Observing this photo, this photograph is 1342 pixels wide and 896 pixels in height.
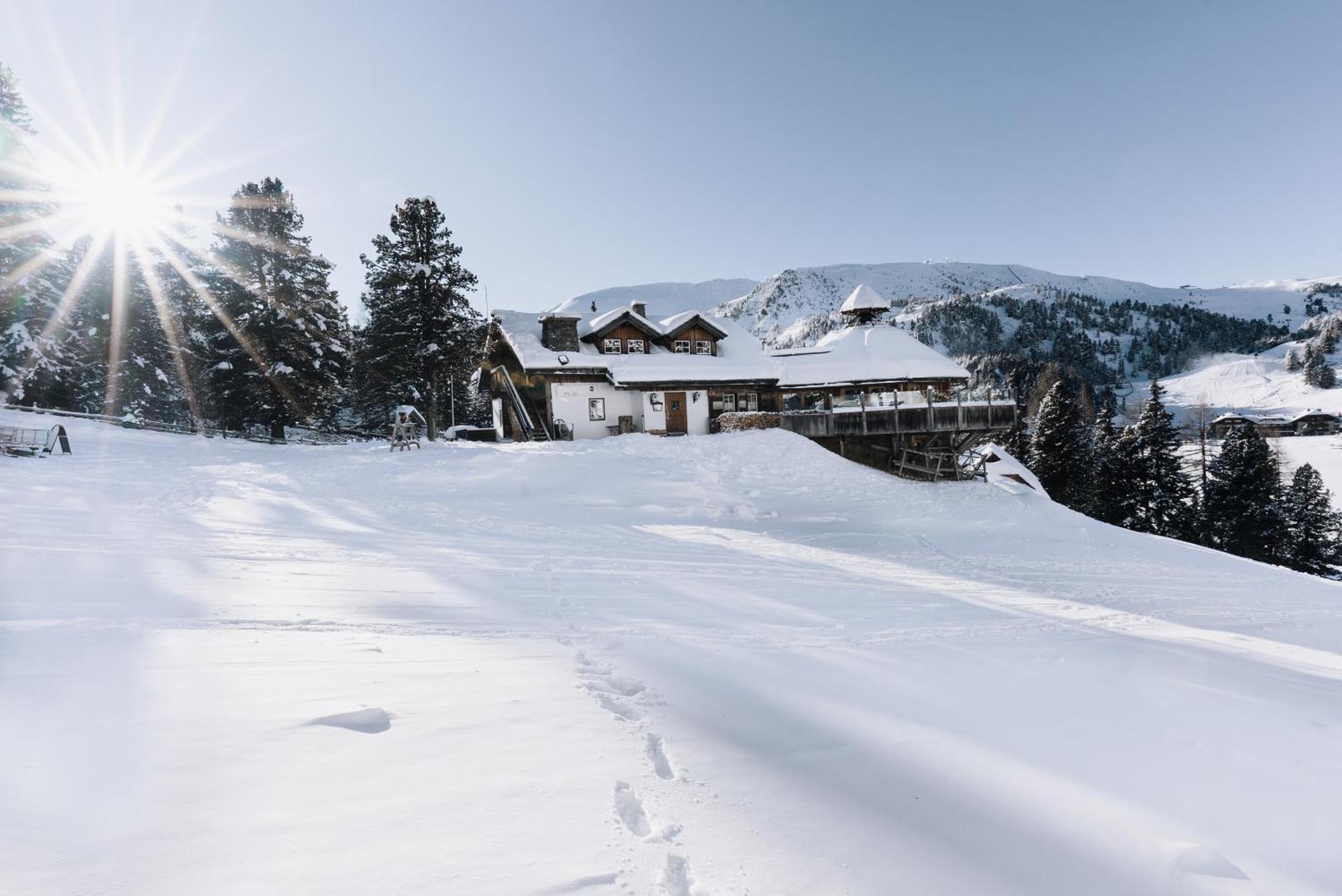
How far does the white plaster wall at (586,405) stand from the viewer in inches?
1097

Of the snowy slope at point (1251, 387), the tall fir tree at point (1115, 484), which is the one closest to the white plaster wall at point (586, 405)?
the tall fir tree at point (1115, 484)

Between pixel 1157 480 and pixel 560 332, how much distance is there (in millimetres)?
39679

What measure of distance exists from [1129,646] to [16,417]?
3844cm

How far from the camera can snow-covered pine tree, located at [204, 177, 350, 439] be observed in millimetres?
31031

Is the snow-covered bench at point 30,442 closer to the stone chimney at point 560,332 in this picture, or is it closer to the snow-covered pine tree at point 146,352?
the snow-covered pine tree at point 146,352

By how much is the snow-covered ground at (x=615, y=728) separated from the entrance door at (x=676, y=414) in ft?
61.5

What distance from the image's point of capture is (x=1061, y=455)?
38.6 metres

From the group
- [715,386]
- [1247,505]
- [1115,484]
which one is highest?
[715,386]

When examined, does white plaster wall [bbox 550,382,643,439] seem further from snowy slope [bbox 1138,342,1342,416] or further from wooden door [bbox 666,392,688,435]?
snowy slope [bbox 1138,342,1342,416]

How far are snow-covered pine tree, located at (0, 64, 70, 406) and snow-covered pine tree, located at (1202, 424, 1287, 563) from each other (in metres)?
68.9

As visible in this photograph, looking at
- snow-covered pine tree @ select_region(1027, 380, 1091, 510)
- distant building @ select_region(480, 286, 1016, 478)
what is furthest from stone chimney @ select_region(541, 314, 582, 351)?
snow-covered pine tree @ select_region(1027, 380, 1091, 510)

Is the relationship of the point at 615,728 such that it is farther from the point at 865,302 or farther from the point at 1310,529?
the point at 1310,529

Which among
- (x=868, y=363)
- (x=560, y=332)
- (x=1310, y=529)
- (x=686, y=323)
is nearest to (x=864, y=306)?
(x=868, y=363)

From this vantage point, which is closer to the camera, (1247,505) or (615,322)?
(615,322)
